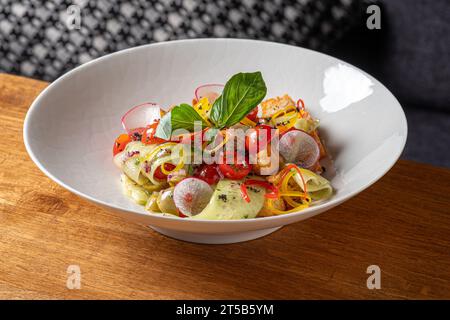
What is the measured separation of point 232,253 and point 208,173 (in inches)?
6.4

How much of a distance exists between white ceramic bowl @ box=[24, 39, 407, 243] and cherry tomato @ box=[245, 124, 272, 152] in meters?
0.17

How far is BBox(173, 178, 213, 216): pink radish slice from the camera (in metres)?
1.17

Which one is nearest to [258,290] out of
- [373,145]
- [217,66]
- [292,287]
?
[292,287]

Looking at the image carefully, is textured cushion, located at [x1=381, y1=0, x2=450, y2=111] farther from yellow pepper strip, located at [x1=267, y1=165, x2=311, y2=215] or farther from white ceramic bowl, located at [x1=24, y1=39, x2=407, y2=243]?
yellow pepper strip, located at [x1=267, y1=165, x2=311, y2=215]

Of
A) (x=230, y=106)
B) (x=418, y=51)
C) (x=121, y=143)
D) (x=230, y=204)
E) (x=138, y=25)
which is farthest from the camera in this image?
(x=138, y=25)

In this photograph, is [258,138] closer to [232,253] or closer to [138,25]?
[232,253]

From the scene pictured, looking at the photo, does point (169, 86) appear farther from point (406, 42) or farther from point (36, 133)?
point (406, 42)

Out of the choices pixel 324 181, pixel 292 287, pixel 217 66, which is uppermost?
pixel 217 66

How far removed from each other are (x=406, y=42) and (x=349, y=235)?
125cm

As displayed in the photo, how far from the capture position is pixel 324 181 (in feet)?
4.12

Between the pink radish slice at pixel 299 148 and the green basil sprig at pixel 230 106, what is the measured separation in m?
0.11

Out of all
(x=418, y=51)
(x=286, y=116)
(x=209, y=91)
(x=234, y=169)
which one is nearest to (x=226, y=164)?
(x=234, y=169)

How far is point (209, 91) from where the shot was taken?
5.10 feet

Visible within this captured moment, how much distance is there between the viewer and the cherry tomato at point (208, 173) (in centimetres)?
123
